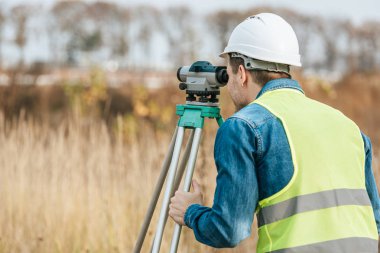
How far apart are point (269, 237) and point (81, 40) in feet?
119

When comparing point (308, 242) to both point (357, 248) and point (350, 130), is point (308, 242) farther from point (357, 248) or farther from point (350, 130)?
point (350, 130)

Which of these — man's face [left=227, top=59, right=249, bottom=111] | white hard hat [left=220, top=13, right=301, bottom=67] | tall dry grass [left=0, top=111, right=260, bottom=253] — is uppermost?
white hard hat [left=220, top=13, right=301, bottom=67]

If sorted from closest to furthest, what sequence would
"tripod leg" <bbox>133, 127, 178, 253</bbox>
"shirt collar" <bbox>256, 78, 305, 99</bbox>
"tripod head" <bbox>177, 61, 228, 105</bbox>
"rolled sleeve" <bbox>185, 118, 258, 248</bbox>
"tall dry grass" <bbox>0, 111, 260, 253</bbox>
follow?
"rolled sleeve" <bbox>185, 118, 258, 248</bbox>, "shirt collar" <bbox>256, 78, 305, 99</bbox>, "tripod head" <bbox>177, 61, 228, 105</bbox>, "tripod leg" <bbox>133, 127, 178, 253</bbox>, "tall dry grass" <bbox>0, 111, 260, 253</bbox>

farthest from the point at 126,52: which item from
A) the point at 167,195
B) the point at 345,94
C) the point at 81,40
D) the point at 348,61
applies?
the point at 167,195

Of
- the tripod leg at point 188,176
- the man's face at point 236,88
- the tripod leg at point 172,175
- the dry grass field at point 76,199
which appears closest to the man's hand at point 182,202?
the tripod leg at point 188,176

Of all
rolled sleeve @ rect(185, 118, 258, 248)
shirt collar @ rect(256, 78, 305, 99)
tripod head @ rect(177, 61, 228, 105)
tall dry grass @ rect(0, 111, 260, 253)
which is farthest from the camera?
tall dry grass @ rect(0, 111, 260, 253)

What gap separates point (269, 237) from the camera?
196 cm

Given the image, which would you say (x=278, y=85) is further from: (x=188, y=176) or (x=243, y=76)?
(x=188, y=176)

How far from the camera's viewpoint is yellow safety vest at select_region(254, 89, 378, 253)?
1927 mm

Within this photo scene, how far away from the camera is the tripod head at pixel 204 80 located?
2.26 metres

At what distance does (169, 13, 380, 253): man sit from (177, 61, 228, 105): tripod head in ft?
0.79

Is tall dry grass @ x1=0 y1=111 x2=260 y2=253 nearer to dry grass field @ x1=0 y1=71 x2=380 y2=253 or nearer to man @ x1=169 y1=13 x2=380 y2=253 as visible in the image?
dry grass field @ x1=0 y1=71 x2=380 y2=253

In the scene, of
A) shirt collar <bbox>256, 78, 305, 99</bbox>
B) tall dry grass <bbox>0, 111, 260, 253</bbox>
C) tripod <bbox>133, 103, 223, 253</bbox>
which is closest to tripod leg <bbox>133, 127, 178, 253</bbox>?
tripod <bbox>133, 103, 223, 253</bbox>

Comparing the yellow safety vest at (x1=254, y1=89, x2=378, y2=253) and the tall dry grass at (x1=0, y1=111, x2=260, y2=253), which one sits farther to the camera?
the tall dry grass at (x1=0, y1=111, x2=260, y2=253)
